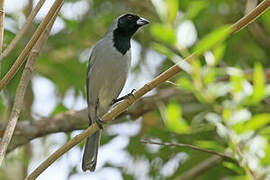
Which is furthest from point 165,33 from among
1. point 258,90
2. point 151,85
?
point 258,90

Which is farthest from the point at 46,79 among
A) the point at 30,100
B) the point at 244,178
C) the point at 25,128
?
the point at 244,178

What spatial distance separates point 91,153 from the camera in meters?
4.01

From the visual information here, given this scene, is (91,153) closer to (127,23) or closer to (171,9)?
(127,23)

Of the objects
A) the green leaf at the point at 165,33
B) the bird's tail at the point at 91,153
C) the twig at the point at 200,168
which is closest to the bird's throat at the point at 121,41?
the bird's tail at the point at 91,153

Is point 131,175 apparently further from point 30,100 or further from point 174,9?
point 174,9

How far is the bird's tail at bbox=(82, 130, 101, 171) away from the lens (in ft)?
12.7

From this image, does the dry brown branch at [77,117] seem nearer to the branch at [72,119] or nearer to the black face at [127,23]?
the branch at [72,119]

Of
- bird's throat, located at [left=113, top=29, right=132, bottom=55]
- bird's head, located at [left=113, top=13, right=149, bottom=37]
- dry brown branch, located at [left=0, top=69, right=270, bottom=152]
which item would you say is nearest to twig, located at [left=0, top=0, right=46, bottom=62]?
dry brown branch, located at [left=0, top=69, right=270, bottom=152]

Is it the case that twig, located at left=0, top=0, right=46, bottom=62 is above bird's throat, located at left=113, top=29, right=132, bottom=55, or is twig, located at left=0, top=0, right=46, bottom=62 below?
above

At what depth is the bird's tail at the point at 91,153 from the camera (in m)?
3.87

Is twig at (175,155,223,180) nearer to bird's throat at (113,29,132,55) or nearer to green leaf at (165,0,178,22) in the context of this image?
bird's throat at (113,29,132,55)

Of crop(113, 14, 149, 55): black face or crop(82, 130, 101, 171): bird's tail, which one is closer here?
crop(82, 130, 101, 171): bird's tail

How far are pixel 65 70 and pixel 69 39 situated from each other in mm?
318

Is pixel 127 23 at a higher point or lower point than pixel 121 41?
higher
